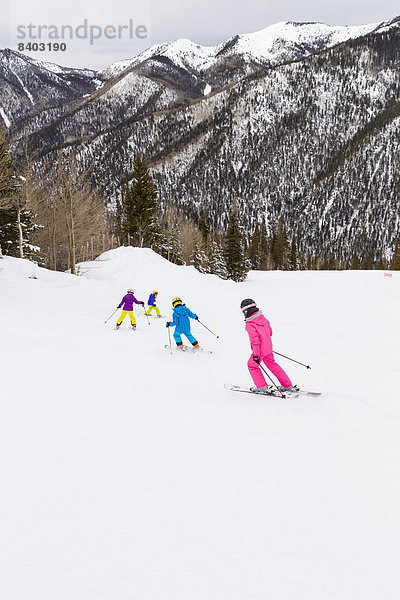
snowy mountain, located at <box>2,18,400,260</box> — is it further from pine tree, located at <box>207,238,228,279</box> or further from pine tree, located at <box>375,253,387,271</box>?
pine tree, located at <box>207,238,228,279</box>

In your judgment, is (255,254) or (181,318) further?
(255,254)

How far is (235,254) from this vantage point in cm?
4500

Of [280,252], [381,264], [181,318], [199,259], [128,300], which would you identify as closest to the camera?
[181,318]

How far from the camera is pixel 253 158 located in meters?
174

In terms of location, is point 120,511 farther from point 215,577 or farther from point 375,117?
point 375,117

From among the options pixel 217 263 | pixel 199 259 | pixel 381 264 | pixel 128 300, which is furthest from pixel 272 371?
pixel 381 264

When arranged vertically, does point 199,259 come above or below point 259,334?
above

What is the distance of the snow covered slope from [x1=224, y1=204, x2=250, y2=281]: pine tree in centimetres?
3517

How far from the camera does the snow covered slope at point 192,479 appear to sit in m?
2.54

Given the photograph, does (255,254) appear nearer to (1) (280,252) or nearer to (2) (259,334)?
(1) (280,252)

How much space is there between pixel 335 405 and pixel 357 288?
2424 centimetres

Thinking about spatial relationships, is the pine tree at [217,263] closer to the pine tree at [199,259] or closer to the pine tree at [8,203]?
the pine tree at [199,259]

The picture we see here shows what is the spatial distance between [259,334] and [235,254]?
130 feet

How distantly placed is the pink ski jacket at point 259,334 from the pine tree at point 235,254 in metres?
37.4
